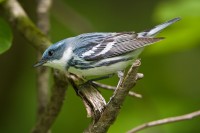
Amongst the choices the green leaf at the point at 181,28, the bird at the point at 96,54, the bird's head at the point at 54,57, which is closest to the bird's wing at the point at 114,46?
the bird at the point at 96,54

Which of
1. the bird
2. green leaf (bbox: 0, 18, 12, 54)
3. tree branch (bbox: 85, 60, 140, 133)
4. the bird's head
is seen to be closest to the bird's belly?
the bird

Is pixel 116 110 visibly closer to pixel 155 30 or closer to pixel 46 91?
pixel 155 30

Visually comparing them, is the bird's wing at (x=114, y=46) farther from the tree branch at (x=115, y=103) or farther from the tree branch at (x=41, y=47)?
the tree branch at (x=115, y=103)

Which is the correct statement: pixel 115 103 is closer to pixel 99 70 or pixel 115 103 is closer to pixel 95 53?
pixel 99 70

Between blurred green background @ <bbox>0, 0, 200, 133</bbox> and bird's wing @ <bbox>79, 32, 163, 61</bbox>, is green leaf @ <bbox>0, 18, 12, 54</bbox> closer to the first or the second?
bird's wing @ <bbox>79, 32, 163, 61</bbox>

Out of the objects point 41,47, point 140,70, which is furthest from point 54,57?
point 140,70

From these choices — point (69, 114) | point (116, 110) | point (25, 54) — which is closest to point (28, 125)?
point (69, 114)
